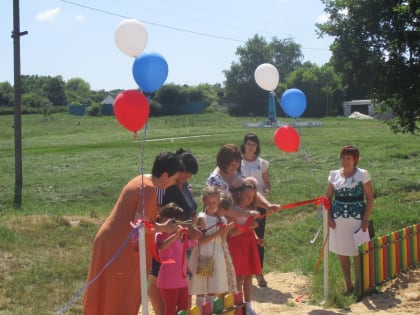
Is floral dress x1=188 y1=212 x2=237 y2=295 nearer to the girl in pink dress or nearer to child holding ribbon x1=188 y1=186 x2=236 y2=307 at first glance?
child holding ribbon x1=188 y1=186 x2=236 y2=307

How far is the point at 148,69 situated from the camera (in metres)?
4.99

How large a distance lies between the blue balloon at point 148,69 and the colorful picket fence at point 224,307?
1.90 m

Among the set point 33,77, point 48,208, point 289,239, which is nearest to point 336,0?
point 289,239

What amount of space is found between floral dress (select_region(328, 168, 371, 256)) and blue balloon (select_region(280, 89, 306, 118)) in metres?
1.12

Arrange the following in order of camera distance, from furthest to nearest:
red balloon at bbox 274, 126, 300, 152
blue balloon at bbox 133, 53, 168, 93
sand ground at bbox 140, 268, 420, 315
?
red balloon at bbox 274, 126, 300, 152
sand ground at bbox 140, 268, 420, 315
blue balloon at bbox 133, 53, 168, 93

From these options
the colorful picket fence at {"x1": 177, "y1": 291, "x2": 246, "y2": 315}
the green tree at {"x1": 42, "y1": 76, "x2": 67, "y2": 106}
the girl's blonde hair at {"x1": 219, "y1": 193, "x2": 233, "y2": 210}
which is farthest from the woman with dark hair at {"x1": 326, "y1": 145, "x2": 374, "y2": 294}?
the green tree at {"x1": 42, "y1": 76, "x2": 67, "y2": 106}

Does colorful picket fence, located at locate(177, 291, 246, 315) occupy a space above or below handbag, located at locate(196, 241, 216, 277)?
below

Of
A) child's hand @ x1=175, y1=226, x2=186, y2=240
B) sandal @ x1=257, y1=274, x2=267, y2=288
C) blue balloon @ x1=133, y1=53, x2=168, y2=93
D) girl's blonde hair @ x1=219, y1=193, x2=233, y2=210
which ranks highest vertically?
blue balloon @ x1=133, y1=53, x2=168, y2=93

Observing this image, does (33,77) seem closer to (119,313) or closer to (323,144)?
(323,144)

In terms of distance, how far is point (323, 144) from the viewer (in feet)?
98.5

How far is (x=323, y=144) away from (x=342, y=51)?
15.0 m

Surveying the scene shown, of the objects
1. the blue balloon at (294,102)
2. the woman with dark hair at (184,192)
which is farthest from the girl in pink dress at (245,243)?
the blue balloon at (294,102)

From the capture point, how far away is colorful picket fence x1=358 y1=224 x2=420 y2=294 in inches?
253

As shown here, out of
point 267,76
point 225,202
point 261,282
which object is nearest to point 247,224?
point 225,202
